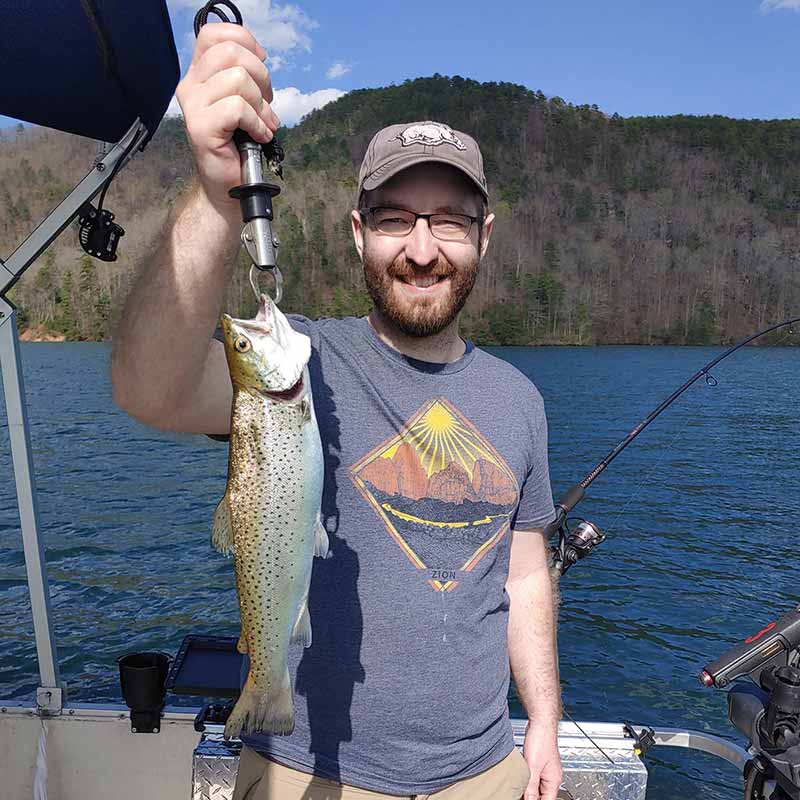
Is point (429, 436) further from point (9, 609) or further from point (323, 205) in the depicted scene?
point (323, 205)

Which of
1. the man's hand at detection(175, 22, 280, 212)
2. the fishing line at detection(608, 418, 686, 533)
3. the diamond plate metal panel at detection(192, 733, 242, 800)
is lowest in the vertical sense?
the fishing line at detection(608, 418, 686, 533)

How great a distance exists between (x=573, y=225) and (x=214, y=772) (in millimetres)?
139726

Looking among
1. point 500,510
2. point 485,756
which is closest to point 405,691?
point 485,756

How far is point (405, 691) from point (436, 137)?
5.58ft

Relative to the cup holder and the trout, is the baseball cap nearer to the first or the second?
the trout

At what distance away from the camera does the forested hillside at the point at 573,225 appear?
328 feet

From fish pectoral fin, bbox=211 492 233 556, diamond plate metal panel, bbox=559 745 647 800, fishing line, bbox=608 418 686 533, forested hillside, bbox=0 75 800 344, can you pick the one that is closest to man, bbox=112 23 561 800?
fish pectoral fin, bbox=211 492 233 556

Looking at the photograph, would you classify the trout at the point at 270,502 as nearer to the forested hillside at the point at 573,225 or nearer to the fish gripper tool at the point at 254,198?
the fish gripper tool at the point at 254,198

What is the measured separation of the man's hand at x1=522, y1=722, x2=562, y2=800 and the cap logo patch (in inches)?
80.7

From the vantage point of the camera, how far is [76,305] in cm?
9300

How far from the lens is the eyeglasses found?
235cm

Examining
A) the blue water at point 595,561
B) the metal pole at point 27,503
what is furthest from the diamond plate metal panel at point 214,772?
the blue water at point 595,561

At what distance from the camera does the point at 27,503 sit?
10.4ft

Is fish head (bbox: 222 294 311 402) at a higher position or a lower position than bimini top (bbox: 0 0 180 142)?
lower
